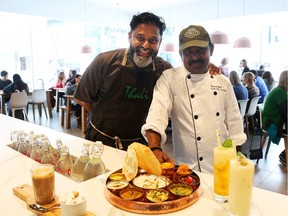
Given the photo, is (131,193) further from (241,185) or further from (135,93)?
(135,93)

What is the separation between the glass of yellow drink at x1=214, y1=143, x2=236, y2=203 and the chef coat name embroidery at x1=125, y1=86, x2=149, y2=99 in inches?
40.0

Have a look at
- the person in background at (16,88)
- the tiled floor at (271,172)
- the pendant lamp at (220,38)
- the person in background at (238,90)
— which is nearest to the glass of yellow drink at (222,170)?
the tiled floor at (271,172)

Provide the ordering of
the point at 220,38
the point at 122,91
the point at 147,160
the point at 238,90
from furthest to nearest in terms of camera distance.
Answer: the point at 220,38 < the point at 238,90 < the point at 122,91 < the point at 147,160

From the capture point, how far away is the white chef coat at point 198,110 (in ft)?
5.35

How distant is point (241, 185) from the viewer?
87 centimetres

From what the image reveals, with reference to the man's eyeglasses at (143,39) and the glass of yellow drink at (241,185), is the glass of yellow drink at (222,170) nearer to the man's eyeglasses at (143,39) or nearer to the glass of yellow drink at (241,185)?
the glass of yellow drink at (241,185)

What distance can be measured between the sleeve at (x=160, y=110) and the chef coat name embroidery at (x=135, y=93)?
0.93ft

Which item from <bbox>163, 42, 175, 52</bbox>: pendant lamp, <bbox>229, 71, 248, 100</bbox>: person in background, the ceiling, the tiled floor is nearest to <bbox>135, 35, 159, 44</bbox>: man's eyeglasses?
the tiled floor

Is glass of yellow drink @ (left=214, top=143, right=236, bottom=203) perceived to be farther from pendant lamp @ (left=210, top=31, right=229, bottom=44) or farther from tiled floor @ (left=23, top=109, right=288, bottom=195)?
pendant lamp @ (left=210, top=31, right=229, bottom=44)

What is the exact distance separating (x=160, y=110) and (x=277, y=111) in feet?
7.92

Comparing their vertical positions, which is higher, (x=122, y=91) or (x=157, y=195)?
(x=122, y=91)

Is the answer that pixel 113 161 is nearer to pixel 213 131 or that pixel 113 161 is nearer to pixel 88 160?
pixel 88 160

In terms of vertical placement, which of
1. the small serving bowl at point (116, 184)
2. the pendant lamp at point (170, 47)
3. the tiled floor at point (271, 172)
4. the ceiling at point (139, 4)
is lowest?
the tiled floor at point (271, 172)

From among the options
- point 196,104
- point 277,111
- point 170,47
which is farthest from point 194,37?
point 170,47
